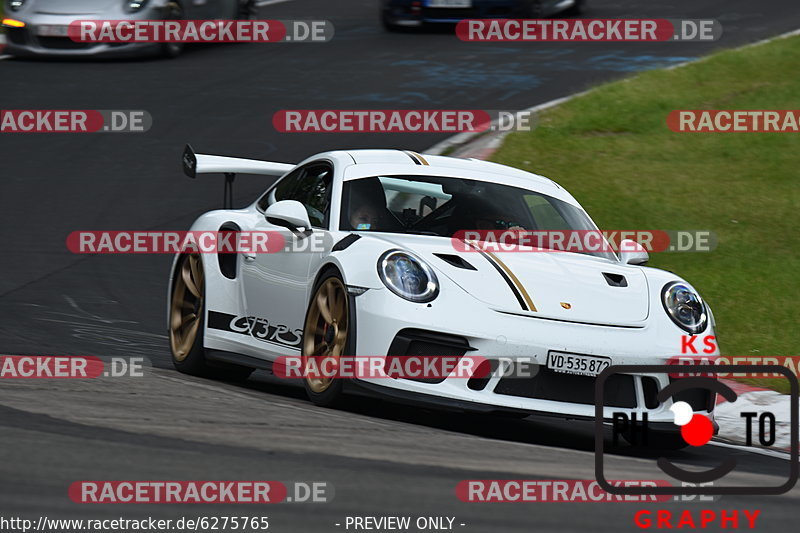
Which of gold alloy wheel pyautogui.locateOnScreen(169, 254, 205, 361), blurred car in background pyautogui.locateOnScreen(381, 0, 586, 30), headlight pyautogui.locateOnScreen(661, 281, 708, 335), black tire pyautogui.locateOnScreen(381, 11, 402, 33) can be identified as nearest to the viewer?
headlight pyautogui.locateOnScreen(661, 281, 708, 335)

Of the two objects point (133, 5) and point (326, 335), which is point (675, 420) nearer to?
point (326, 335)

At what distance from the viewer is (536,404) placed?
6363 millimetres

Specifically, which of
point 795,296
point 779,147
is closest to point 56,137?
point 779,147

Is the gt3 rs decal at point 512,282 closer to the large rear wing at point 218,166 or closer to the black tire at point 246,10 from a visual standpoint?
the large rear wing at point 218,166

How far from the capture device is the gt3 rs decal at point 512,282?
6543mm

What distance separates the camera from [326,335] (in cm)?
683

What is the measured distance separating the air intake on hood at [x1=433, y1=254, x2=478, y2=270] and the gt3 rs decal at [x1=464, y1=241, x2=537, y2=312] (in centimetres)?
12

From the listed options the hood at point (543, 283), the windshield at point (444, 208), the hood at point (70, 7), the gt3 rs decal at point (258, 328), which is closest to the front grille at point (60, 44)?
the hood at point (70, 7)

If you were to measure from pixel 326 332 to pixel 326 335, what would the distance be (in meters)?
0.02

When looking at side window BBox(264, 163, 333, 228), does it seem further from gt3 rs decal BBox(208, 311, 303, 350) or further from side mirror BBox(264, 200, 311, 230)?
gt3 rs decal BBox(208, 311, 303, 350)

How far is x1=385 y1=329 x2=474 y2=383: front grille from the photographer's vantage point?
6.41 metres

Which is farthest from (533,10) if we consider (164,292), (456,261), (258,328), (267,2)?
(456,261)

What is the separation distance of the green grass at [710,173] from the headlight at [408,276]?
274 centimetres

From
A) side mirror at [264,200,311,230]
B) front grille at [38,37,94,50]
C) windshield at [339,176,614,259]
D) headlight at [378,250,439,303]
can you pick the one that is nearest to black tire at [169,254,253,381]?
side mirror at [264,200,311,230]
